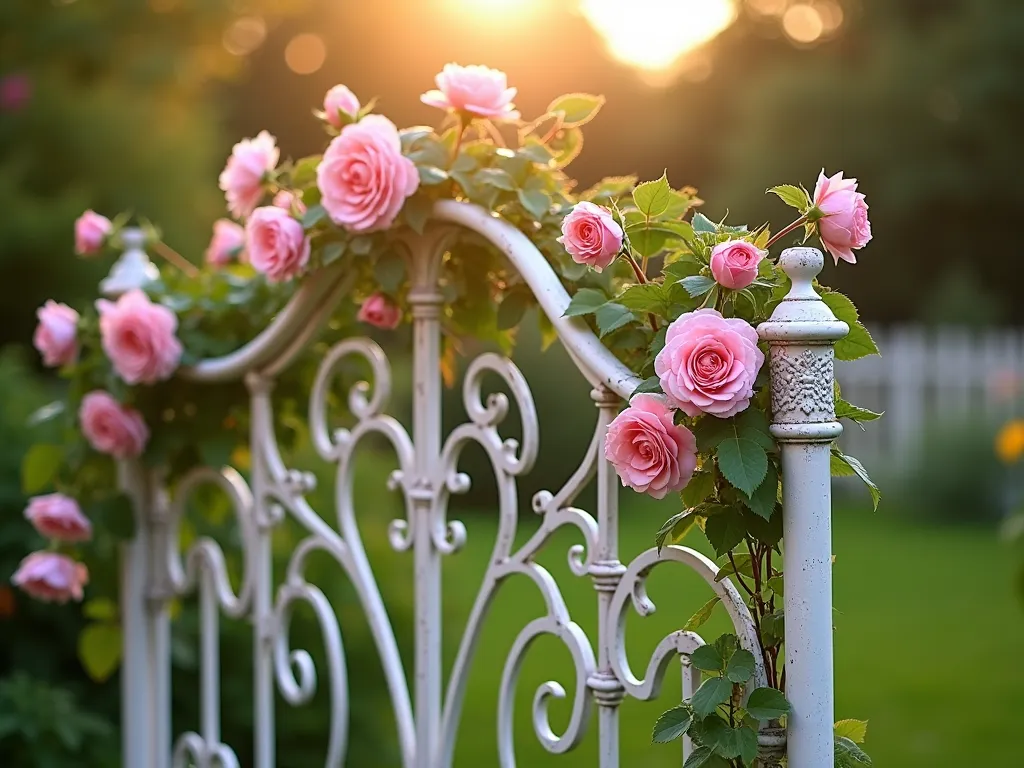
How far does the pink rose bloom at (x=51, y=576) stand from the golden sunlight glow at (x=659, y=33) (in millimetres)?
21087

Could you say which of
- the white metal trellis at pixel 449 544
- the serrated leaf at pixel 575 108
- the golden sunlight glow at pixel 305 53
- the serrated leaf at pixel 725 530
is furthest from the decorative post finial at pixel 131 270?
the golden sunlight glow at pixel 305 53

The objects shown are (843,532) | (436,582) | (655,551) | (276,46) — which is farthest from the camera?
(276,46)

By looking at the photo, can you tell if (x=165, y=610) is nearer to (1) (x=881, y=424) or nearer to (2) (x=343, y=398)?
(2) (x=343, y=398)

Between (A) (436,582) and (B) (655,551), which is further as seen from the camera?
(A) (436,582)

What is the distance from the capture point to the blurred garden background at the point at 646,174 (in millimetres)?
3258

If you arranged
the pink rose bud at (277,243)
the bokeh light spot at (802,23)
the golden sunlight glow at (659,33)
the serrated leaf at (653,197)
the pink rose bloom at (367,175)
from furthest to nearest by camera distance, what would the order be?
1. the bokeh light spot at (802,23)
2. the golden sunlight glow at (659,33)
3. the pink rose bud at (277,243)
4. the pink rose bloom at (367,175)
5. the serrated leaf at (653,197)

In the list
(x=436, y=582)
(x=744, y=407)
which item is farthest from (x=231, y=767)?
(x=744, y=407)

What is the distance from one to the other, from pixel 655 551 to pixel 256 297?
1.10 m

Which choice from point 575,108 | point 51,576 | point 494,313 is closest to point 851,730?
point 494,313

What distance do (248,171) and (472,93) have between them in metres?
0.44

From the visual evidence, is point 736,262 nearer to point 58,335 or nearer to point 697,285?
point 697,285

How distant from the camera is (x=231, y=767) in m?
2.13

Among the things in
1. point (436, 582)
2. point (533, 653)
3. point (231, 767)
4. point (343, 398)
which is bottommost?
point (533, 653)

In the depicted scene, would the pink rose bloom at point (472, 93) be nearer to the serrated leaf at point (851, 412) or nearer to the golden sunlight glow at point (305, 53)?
the serrated leaf at point (851, 412)
